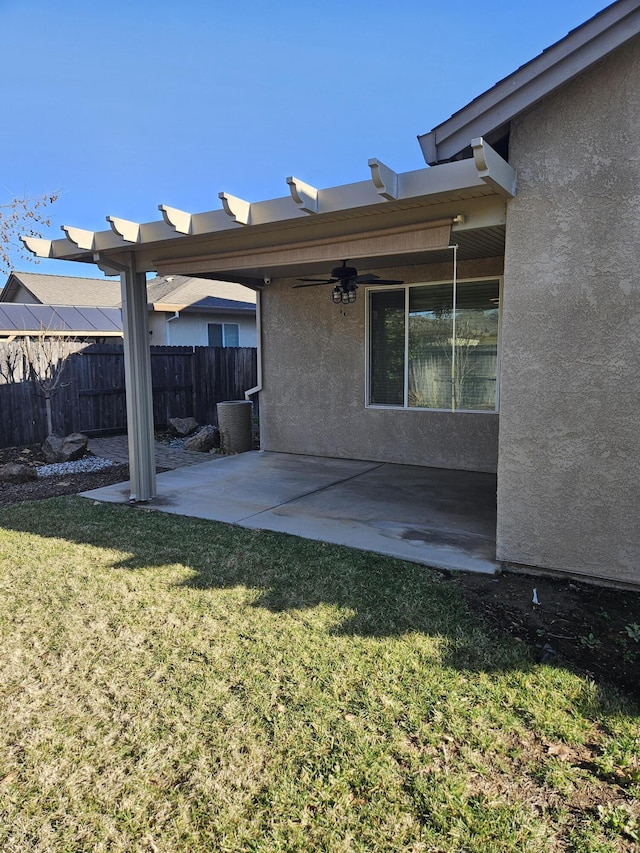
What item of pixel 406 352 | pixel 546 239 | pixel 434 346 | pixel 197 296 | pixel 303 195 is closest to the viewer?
pixel 546 239

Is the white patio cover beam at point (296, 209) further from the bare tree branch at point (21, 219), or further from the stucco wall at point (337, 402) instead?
the bare tree branch at point (21, 219)

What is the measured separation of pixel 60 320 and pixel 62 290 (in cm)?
468

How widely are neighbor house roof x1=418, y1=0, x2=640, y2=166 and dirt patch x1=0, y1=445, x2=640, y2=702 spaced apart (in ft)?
11.0

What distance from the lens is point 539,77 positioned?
377cm

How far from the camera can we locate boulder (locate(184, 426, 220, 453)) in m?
10.2

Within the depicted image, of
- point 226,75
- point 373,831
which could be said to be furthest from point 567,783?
point 226,75

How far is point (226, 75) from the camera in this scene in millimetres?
12305

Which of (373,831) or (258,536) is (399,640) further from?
(258,536)

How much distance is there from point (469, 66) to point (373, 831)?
40.3 ft

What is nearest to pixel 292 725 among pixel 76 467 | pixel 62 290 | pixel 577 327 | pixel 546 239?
pixel 577 327

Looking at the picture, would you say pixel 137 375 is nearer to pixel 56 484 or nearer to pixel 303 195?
pixel 56 484

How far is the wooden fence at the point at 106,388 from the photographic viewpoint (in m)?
9.97

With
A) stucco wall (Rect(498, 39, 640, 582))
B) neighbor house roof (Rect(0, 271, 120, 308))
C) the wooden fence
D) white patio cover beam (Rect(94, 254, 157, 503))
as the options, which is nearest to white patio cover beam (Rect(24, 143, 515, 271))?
white patio cover beam (Rect(94, 254, 157, 503))

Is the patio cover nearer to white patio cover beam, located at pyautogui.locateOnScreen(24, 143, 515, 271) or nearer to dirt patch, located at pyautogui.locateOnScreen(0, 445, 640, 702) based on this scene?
white patio cover beam, located at pyautogui.locateOnScreen(24, 143, 515, 271)
